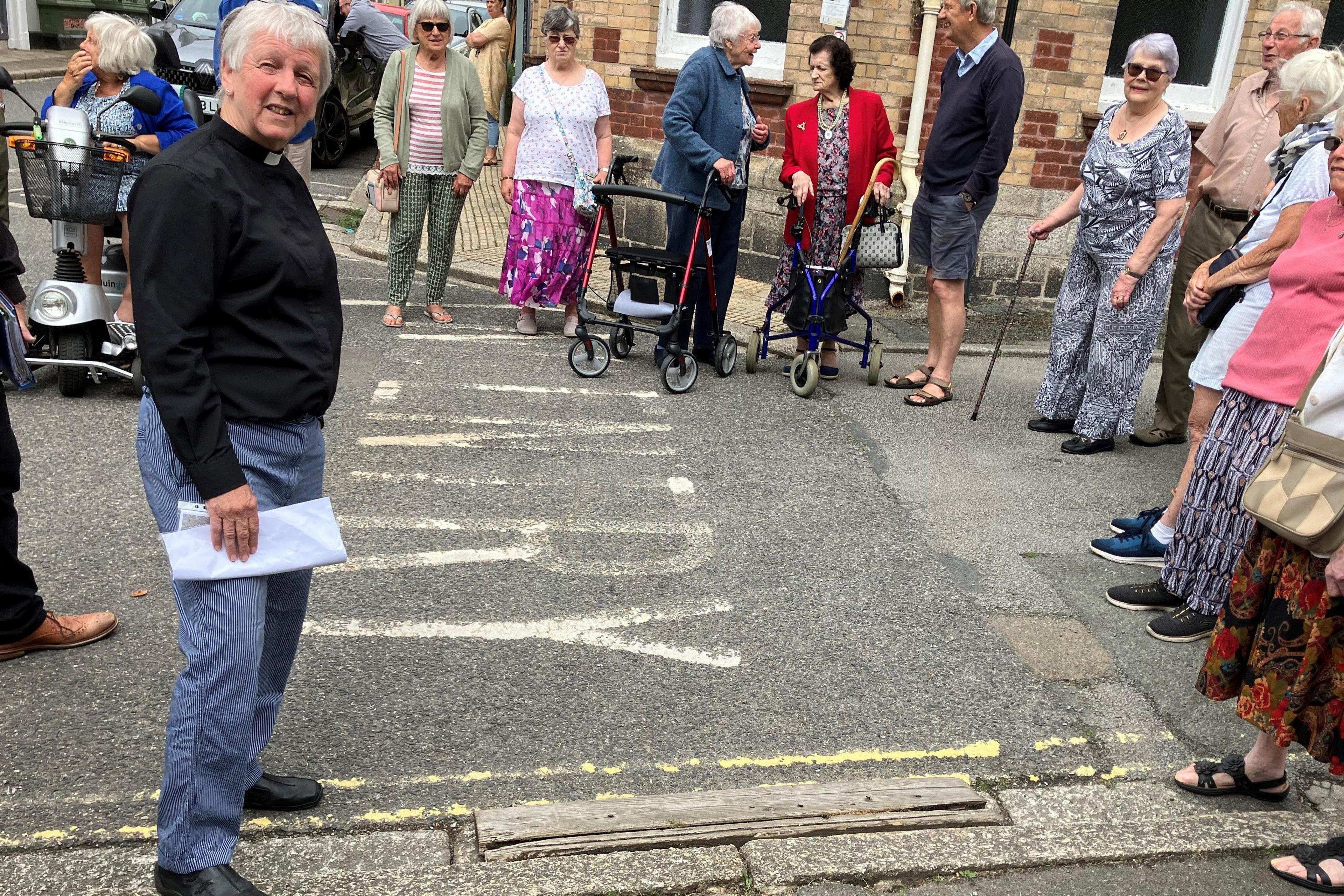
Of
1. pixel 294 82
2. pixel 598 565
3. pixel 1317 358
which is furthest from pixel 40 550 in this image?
pixel 1317 358

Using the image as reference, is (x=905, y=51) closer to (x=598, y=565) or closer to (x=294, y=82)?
(x=598, y=565)

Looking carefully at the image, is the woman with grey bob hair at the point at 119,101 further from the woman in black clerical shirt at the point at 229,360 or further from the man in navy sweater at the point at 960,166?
the man in navy sweater at the point at 960,166

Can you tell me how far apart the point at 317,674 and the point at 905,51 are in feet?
24.3

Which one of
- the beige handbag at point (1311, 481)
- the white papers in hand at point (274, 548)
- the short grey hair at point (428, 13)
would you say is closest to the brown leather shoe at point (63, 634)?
the white papers in hand at point (274, 548)

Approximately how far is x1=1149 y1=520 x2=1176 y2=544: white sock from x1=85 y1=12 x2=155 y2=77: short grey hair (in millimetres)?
5496

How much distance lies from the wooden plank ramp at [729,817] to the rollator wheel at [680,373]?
3859 mm

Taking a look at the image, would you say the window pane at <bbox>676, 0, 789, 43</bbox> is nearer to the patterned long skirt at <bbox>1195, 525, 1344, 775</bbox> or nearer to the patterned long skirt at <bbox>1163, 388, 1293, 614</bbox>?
the patterned long skirt at <bbox>1163, 388, 1293, 614</bbox>

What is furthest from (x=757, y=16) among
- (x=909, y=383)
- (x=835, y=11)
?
(x=909, y=383)

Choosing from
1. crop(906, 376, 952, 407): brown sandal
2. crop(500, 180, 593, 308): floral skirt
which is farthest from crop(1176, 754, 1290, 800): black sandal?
crop(500, 180, 593, 308): floral skirt

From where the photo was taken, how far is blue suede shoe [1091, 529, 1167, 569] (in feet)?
16.9

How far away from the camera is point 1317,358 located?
379 cm

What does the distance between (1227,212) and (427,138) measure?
4784 mm

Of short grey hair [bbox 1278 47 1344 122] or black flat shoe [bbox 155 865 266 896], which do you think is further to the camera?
short grey hair [bbox 1278 47 1344 122]

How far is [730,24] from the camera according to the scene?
7.02 metres
